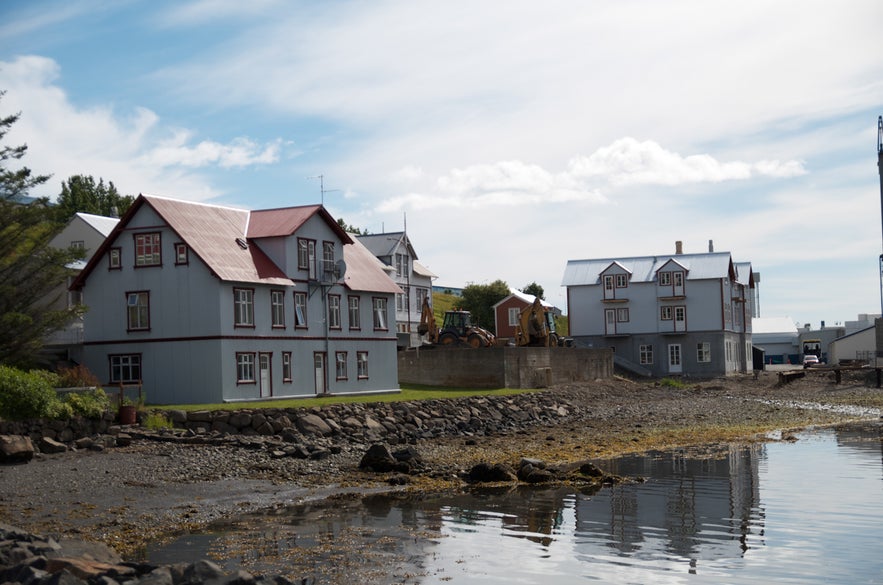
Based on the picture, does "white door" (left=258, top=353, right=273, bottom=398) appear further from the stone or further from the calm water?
the calm water

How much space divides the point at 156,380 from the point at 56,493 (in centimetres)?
1850

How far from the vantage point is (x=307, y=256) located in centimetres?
4691

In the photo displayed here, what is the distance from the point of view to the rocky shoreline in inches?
878

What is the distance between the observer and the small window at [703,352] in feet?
262

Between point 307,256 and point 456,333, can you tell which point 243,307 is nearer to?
point 307,256

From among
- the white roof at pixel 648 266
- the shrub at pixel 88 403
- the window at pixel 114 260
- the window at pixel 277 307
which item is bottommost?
the shrub at pixel 88 403

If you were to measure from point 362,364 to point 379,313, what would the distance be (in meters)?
3.27

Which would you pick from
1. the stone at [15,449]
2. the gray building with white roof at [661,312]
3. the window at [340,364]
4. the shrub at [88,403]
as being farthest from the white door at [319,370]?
the gray building with white roof at [661,312]

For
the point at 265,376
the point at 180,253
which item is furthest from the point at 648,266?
the point at 180,253

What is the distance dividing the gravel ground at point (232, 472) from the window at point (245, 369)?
27.7ft

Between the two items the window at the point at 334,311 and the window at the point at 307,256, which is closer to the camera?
the window at the point at 307,256

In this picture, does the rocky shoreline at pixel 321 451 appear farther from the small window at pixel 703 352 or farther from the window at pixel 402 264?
the window at pixel 402 264

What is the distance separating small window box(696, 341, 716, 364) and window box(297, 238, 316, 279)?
4252 cm

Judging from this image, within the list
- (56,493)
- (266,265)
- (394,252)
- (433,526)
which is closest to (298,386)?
(266,265)
